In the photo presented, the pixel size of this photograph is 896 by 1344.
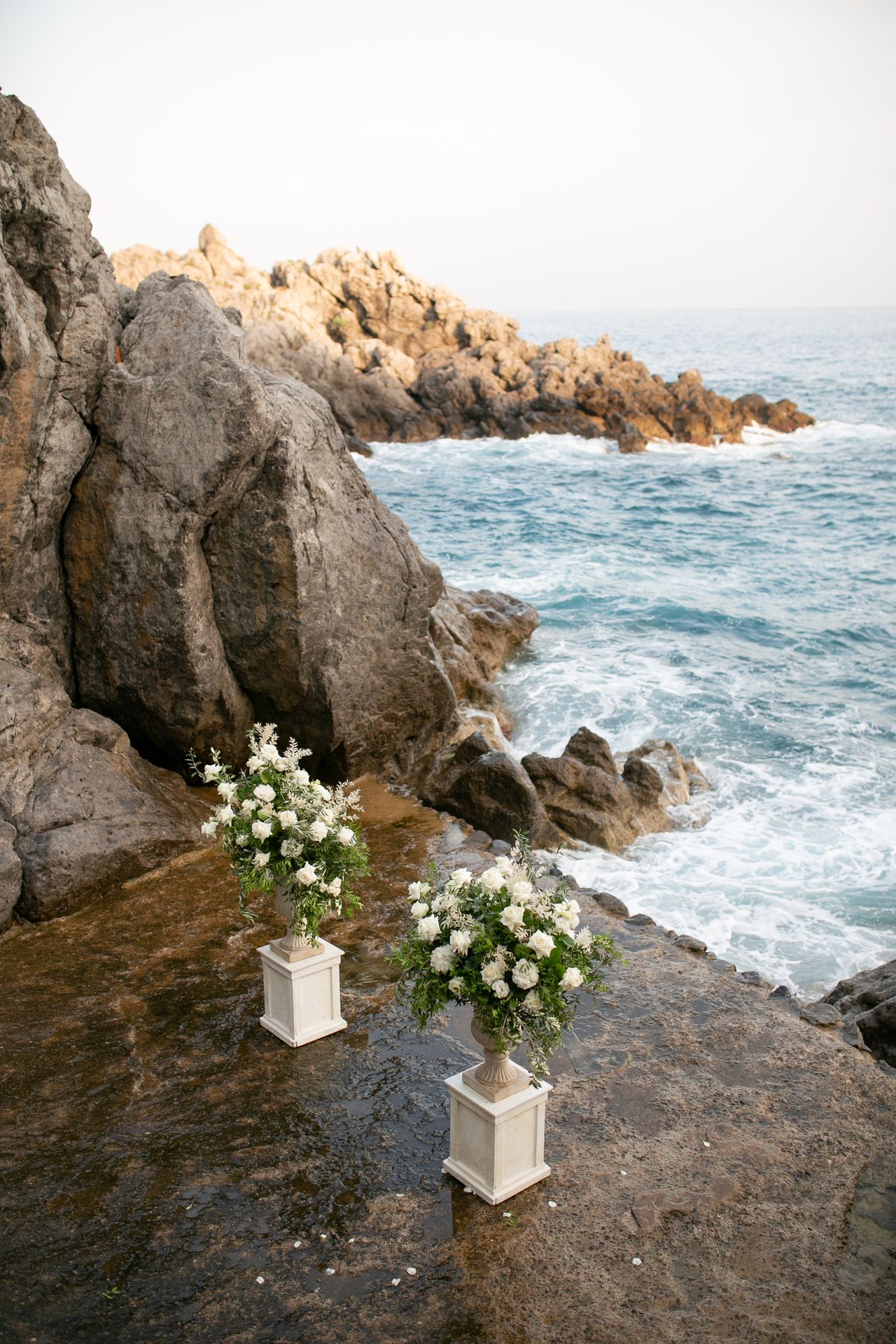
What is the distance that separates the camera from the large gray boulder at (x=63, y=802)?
8.87 meters

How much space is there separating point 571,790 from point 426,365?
3859cm

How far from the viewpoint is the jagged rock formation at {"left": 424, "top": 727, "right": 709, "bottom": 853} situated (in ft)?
37.8

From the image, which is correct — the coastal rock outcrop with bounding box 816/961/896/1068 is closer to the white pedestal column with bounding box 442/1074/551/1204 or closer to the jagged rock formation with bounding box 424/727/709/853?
the white pedestal column with bounding box 442/1074/551/1204

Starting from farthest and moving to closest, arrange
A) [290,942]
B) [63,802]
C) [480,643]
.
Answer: [480,643], [63,802], [290,942]

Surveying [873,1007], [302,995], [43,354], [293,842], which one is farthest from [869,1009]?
[43,354]

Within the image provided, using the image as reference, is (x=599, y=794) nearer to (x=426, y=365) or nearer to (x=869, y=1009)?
(x=869, y=1009)

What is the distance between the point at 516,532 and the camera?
103 ft

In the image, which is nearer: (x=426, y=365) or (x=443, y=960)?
(x=443, y=960)

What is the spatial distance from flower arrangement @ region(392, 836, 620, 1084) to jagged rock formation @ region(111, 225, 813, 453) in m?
39.4

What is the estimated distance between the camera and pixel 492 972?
5312 millimetres

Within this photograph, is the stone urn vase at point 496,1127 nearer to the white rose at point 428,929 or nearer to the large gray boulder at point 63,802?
the white rose at point 428,929

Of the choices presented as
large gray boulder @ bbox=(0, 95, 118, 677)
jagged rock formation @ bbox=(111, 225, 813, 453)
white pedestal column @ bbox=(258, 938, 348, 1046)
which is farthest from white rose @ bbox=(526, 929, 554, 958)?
jagged rock formation @ bbox=(111, 225, 813, 453)

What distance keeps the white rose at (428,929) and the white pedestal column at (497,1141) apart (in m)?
0.95

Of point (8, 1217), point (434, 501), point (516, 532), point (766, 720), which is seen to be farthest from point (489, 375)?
point (8, 1217)
